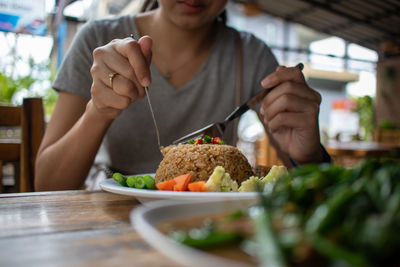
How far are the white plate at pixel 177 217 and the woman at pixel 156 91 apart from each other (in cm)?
54

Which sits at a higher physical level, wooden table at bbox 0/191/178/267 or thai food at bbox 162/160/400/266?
thai food at bbox 162/160/400/266

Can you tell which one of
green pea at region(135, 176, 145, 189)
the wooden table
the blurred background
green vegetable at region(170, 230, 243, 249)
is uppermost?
the blurred background

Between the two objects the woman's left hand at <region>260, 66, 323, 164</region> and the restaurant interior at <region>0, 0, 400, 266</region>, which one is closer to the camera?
the restaurant interior at <region>0, 0, 400, 266</region>

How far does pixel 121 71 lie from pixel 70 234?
52 cm

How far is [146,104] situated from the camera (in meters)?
1.46

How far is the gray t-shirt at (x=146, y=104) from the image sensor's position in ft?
4.59

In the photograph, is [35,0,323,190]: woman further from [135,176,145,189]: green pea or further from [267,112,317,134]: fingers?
[135,176,145,189]: green pea

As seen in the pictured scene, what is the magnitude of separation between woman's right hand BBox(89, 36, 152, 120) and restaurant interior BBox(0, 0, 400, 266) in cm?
26

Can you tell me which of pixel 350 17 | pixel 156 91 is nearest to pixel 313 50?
pixel 350 17

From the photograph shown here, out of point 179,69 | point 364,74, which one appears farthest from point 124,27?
point 364,74

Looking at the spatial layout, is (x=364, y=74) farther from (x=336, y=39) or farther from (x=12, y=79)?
(x=12, y=79)

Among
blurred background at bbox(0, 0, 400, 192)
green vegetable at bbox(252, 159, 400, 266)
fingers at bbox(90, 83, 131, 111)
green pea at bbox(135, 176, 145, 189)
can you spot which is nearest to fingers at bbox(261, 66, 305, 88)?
fingers at bbox(90, 83, 131, 111)

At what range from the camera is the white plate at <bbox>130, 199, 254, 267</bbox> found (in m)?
0.26

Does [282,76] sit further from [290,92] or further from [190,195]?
[190,195]
